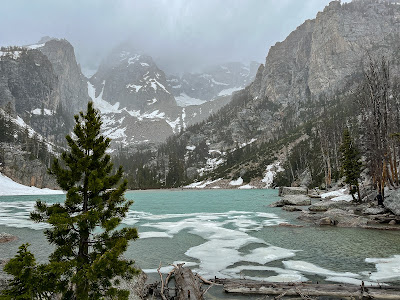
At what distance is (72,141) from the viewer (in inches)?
282

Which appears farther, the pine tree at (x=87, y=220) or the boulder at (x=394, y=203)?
the boulder at (x=394, y=203)

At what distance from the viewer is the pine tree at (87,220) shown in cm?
618

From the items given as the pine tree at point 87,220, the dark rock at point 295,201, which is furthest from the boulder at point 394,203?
the pine tree at point 87,220

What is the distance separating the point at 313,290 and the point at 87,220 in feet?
26.2

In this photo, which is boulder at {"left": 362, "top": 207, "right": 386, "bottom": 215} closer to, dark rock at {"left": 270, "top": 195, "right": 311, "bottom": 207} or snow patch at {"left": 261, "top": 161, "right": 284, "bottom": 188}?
dark rock at {"left": 270, "top": 195, "right": 311, "bottom": 207}

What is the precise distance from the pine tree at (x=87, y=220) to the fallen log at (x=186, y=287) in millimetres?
2311

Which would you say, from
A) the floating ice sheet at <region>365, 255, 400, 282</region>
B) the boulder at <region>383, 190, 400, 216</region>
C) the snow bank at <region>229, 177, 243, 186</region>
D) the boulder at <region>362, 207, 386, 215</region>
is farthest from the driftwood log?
the snow bank at <region>229, 177, 243, 186</region>

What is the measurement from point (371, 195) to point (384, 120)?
36.4 ft

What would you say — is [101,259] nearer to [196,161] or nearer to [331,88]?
[196,161]

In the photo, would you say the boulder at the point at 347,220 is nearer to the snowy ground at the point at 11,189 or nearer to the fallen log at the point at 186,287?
the fallen log at the point at 186,287

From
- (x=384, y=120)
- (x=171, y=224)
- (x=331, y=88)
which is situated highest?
(x=331, y=88)

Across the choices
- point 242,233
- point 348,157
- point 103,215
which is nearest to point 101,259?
point 103,215

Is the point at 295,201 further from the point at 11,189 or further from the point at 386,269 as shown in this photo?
the point at 11,189

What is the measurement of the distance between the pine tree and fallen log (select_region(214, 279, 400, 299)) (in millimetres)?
4749
